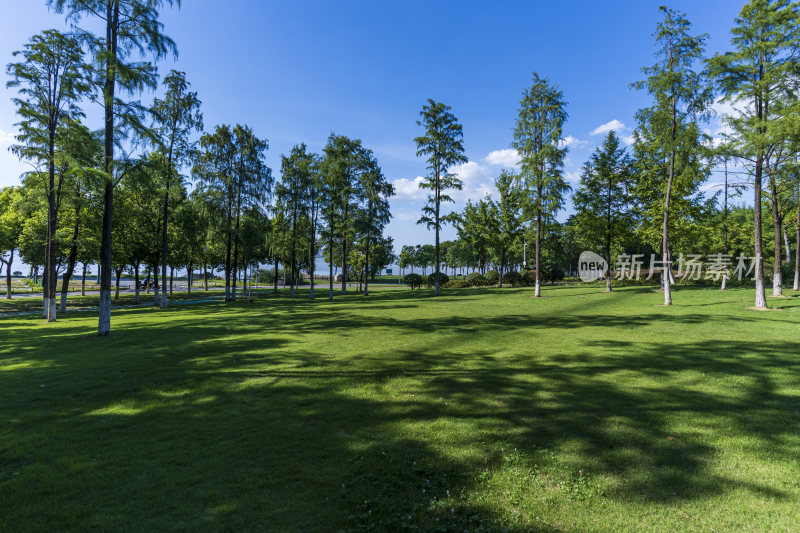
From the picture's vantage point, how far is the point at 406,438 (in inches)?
196

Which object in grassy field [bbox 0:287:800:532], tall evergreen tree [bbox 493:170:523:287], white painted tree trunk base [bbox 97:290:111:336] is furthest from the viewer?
tall evergreen tree [bbox 493:170:523:287]

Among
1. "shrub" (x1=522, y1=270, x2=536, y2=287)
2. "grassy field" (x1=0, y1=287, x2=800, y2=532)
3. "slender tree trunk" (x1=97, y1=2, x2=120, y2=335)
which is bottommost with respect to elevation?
"grassy field" (x1=0, y1=287, x2=800, y2=532)

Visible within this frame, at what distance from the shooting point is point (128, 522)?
3.31 meters

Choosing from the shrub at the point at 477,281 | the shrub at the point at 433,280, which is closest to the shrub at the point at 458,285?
the shrub at the point at 477,281

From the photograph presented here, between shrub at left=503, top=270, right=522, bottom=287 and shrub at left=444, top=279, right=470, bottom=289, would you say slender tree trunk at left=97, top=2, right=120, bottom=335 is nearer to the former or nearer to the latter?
shrub at left=444, top=279, right=470, bottom=289

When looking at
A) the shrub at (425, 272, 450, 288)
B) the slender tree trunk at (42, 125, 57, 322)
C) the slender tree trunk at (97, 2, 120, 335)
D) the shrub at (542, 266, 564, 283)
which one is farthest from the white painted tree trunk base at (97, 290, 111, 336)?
the shrub at (542, 266, 564, 283)

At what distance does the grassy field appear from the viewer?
3434 millimetres

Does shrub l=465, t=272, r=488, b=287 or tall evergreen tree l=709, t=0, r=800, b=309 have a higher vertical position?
tall evergreen tree l=709, t=0, r=800, b=309

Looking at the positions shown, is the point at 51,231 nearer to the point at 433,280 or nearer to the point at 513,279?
the point at 433,280

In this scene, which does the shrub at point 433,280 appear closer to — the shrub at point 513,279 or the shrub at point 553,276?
the shrub at point 513,279

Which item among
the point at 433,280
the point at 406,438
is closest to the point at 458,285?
the point at 433,280

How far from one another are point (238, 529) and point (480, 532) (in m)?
2.28

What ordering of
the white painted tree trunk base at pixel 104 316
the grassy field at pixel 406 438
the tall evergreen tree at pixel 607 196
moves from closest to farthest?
the grassy field at pixel 406 438
the white painted tree trunk base at pixel 104 316
the tall evergreen tree at pixel 607 196

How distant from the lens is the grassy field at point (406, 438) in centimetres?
343
